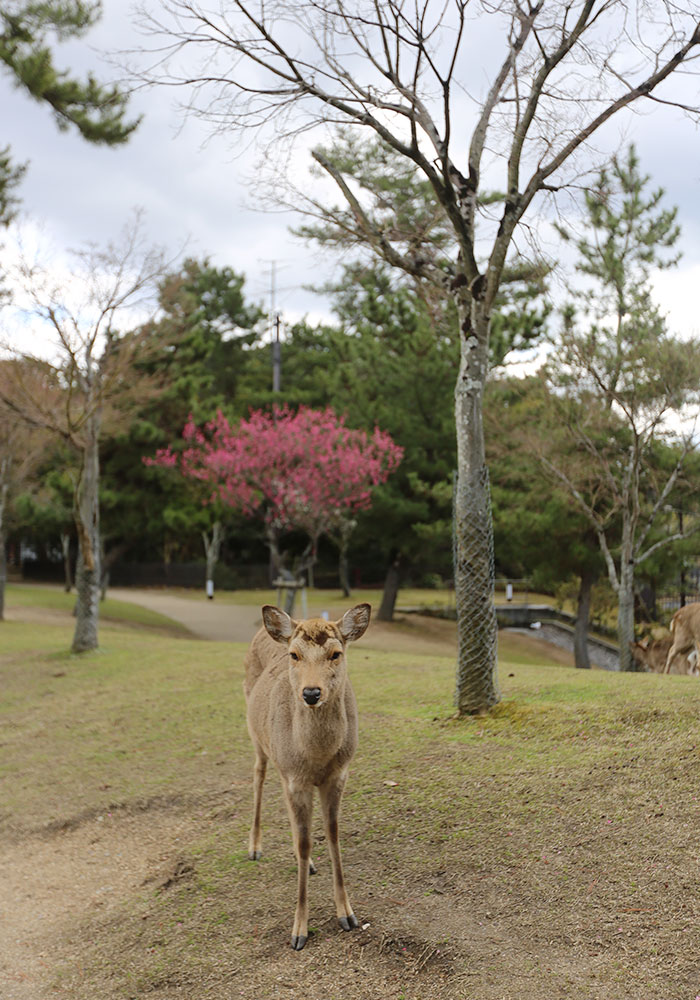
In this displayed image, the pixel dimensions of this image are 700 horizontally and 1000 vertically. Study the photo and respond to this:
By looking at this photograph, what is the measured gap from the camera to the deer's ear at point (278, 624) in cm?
386

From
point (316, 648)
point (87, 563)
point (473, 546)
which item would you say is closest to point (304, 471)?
point (87, 563)

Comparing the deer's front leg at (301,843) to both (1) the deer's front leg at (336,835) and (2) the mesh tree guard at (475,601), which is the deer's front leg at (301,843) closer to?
(1) the deer's front leg at (336,835)

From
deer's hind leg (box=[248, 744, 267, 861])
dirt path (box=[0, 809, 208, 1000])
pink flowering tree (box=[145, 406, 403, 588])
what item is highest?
pink flowering tree (box=[145, 406, 403, 588])

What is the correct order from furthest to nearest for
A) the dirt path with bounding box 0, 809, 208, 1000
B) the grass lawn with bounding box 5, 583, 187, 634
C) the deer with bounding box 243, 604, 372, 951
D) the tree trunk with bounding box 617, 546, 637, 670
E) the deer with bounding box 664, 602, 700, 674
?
the grass lawn with bounding box 5, 583, 187, 634, the tree trunk with bounding box 617, 546, 637, 670, the deer with bounding box 664, 602, 700, 674, the dirt path with bounding box 0, 809, 208, 1000, the deer with bounding box 243, 604, 372, 951

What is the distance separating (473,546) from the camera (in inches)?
290

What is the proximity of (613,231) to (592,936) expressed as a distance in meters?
20.6

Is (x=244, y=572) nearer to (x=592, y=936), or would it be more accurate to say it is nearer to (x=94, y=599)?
(x=94, y=599)

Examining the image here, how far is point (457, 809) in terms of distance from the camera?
521 cm

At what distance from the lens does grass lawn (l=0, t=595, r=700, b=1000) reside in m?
3.75

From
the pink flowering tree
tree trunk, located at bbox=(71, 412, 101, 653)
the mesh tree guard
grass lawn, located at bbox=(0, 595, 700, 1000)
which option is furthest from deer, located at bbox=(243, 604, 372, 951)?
the pink flowering tree

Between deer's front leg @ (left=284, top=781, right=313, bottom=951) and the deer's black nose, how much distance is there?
667 mm

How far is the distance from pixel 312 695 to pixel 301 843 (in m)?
0.92

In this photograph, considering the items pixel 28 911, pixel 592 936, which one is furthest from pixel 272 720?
pixel 28 911

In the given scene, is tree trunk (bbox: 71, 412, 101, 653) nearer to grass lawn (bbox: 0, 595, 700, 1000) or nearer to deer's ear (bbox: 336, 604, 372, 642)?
grass lawn (bbox: 0, 595, 700, 1000)
